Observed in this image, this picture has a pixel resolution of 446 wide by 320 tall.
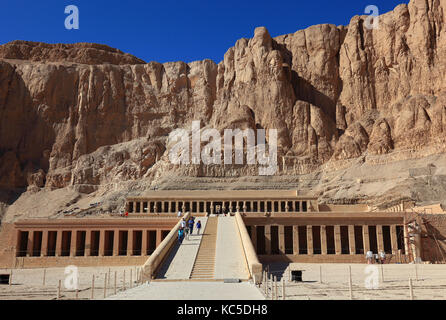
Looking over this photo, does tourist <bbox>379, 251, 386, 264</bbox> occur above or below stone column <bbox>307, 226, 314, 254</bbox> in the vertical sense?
below

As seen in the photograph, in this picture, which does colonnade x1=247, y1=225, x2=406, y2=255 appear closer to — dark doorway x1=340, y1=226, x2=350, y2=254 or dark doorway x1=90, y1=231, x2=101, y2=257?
dark doorway x1=340, y1=226, x2=350, y2=254

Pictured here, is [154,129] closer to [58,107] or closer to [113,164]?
[113,164]

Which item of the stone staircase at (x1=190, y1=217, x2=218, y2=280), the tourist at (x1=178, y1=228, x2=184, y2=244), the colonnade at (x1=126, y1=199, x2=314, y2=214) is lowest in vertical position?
the stone staircase at (x1=190, y1=217, x2=218, y2=280)

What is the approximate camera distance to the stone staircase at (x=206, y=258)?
67.6 ft

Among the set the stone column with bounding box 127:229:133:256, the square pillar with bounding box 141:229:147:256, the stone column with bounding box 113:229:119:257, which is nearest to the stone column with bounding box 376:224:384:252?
the square pillar with bounding box 141:229:147:256

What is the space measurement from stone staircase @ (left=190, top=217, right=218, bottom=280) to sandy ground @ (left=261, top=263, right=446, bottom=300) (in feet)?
11.9

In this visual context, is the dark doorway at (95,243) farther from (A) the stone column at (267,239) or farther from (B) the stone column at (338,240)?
(B) the stone column at (338,240)

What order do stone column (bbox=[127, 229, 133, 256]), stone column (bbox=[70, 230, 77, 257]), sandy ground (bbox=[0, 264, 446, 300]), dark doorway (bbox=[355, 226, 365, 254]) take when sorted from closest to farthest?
sandy ground (bbox=[0, 264, 446, 300])
stone column (bbox=[127, 229, 133, 256])
stone column (bbox=[70, 230, 77, 257])
dark doorway (bbox=[355, 226, 365, 254])

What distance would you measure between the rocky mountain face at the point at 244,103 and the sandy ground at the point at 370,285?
52523 millimetres

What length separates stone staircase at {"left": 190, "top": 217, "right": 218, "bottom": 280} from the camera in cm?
2061

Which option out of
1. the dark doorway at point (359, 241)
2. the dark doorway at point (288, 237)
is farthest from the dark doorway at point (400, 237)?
the dark doorway at point (288, 237)

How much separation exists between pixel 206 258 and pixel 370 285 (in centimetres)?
893

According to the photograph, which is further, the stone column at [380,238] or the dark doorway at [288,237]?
the dark doorway at [288,237]
